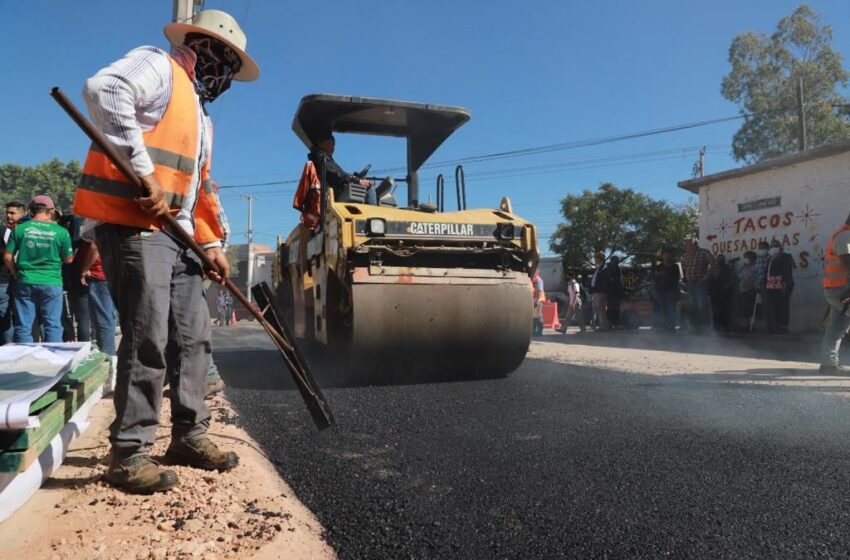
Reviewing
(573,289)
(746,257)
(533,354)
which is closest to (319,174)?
(533,354)

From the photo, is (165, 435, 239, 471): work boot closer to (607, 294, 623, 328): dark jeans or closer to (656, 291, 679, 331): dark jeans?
(656, 291, 679, 331): dark jeans

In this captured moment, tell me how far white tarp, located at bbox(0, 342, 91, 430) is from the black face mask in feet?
4.36

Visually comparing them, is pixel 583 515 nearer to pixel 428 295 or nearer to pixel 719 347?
pixel 428 295

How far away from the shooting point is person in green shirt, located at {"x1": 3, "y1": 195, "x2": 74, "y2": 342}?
16.5ft

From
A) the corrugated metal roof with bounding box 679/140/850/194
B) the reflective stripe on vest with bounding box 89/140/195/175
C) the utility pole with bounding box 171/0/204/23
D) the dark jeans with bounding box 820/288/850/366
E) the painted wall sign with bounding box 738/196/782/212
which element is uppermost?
the utility pole with bounding box 171/0/204/23

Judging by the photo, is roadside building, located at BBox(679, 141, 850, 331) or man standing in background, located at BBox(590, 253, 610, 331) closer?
roadside building, located at BBox(679, 141, 850, 331)

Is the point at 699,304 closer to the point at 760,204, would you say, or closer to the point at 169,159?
the point at 760,204

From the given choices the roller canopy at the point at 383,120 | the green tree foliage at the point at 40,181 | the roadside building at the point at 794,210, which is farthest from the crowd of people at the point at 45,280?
the green tree foliage at the point at 40,181

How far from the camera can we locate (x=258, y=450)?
292 cm

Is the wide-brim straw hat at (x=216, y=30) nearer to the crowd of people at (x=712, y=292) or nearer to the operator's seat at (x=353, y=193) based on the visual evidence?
the operator's seat at (x=353, y=193)

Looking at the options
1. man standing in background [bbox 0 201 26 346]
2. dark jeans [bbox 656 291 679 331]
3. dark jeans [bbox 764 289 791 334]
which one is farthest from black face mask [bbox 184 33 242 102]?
dark jeans [bbox 656 291 679 331]

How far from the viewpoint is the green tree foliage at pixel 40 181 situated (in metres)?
36.8

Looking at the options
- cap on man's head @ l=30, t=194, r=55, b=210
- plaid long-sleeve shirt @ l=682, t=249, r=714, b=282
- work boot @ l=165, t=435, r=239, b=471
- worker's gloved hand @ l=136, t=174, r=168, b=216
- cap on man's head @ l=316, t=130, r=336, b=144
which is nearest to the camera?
worker's gloved hand @ l=136, t=174, r=168, b=216

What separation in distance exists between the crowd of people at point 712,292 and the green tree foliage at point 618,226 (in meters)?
17.5
